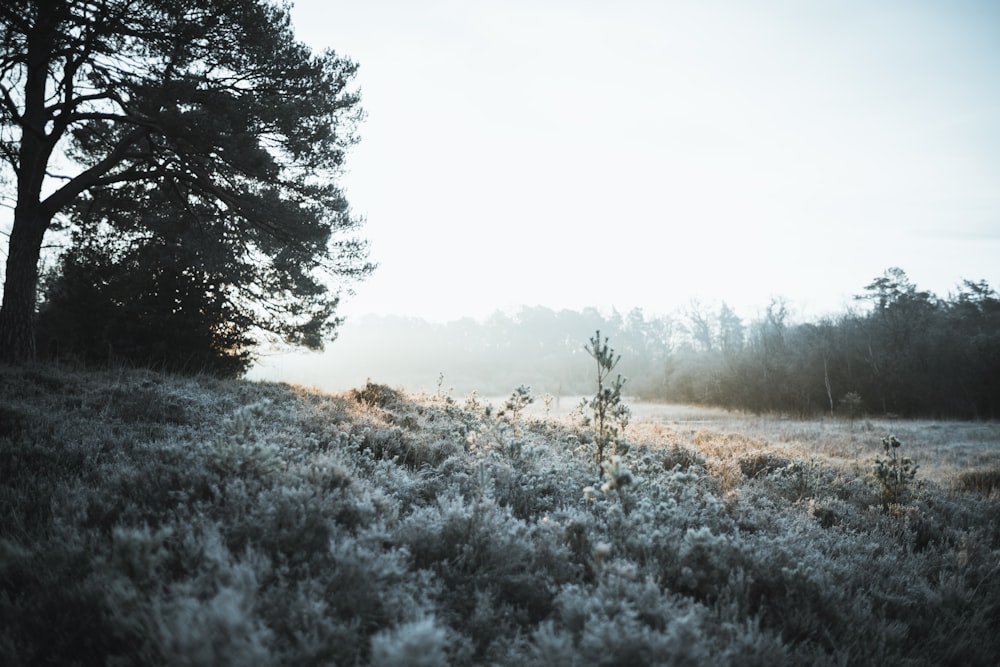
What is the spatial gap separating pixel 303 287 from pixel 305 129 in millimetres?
3874

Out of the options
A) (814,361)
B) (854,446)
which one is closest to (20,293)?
(854,446)

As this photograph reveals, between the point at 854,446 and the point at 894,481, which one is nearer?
the point at 894,481

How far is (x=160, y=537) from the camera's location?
283 centimetres

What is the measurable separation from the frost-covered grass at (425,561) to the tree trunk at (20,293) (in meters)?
4.06

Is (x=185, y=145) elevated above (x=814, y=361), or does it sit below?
above

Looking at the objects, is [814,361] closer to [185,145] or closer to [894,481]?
[894,481]

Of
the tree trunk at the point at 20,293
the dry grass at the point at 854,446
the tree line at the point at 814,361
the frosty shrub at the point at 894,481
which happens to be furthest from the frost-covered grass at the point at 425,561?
the tree line at the point at 814,361

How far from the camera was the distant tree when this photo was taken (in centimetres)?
877

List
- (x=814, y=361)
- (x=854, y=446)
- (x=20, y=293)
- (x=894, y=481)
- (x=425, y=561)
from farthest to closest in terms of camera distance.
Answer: (x=814, y=361)
(x=854, y=446)
(x=20, y=293)
(x=894, y=481)
(x=425, y=561)

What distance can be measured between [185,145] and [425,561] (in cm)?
1053

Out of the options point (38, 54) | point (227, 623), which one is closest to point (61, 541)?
point (227, 623)

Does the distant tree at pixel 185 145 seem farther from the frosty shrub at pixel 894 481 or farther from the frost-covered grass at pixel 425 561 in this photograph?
the frosty shrub at pixel 894 481

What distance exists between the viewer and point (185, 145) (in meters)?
9.67

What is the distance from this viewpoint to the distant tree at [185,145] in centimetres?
877
